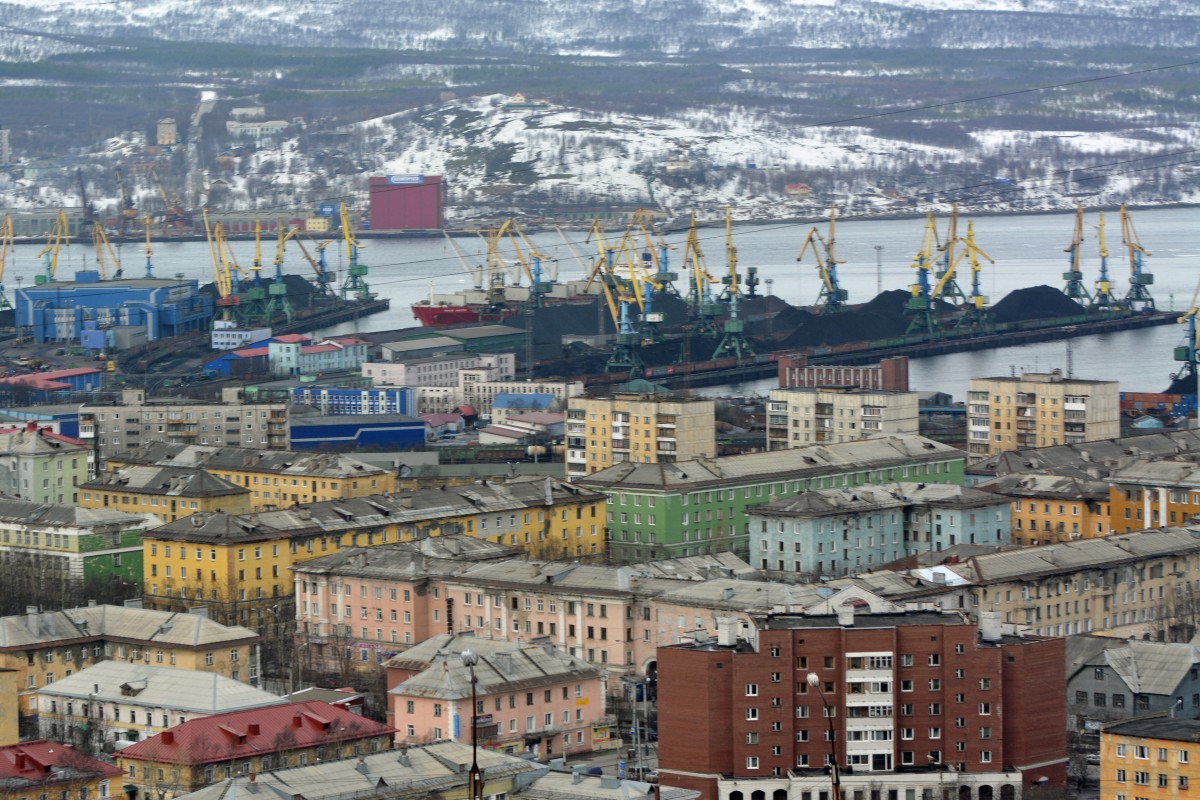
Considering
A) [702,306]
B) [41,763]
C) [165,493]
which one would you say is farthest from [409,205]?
[41,763]

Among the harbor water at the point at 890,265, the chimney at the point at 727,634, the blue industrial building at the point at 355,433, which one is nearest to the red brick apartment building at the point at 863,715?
the chimney at the point at 727,634

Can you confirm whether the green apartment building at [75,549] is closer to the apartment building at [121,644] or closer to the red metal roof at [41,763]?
the apartment building at [121,644]

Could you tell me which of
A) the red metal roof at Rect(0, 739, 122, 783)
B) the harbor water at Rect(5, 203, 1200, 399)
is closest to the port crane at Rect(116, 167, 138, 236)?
the harbor water at Rect(5, 203, 1200, 399)

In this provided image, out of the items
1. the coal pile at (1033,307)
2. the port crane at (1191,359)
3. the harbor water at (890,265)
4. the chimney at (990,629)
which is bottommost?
the harbor water at (890,265)

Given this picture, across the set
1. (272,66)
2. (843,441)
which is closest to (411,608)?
(843,441)

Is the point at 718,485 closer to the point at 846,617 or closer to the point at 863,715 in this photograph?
the point at 846,617

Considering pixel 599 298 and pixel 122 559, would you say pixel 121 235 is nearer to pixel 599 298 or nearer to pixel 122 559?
pixel 599 298

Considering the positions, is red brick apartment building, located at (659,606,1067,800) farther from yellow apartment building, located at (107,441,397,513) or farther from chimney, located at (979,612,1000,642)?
yellow apartment building, located at (107,441,397,513)
